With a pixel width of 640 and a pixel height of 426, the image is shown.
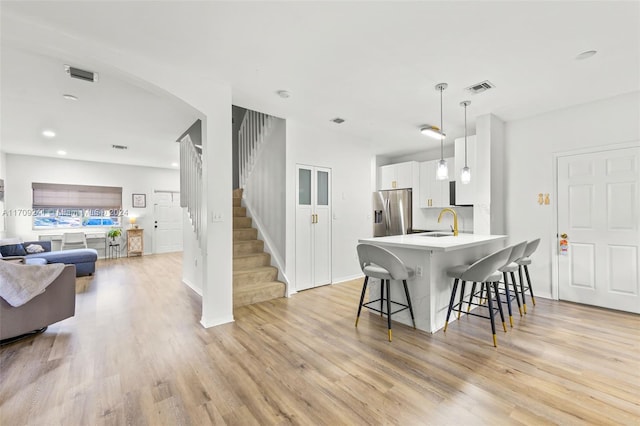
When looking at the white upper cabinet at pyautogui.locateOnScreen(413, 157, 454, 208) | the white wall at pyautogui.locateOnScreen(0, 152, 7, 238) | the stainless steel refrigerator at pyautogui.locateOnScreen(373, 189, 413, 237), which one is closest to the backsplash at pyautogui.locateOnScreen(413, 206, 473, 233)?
the stainless steel refrigerator at pyautogui.locateOnScreen(373, 189, 413, 237)

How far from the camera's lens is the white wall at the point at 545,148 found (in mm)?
3514

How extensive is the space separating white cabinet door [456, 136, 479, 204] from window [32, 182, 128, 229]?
868 cm

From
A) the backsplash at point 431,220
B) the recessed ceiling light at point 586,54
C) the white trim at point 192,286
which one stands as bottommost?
the white trim at point 192,286

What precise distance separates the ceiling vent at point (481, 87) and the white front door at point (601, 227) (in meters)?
1.70

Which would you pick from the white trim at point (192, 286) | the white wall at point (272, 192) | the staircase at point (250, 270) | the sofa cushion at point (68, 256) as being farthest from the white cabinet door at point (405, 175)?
the sofa cushion at point (68, 256)

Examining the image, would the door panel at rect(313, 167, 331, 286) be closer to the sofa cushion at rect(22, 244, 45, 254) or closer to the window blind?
the sofa cushion at rect(22, 244, 45, 254)

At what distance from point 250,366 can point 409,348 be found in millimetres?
1383

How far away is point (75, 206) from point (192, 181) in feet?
18.2

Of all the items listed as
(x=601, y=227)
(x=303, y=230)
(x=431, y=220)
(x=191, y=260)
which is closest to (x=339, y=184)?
→ (x=303, y=230)

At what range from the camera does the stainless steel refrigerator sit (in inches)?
239

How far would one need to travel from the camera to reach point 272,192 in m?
4.59

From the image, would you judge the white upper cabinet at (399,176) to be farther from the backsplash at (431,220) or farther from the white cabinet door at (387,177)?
the backsplash at (431,220)

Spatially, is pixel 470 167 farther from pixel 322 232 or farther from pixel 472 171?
pixel 322 232

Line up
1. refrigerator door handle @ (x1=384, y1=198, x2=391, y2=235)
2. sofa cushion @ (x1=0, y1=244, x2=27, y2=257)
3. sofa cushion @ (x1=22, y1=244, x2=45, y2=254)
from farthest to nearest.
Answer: refrigerator door handle @ (x1=384, y1=198, x2=391, y2=235)
sofa cushion @ (x1=22, y1=244, x2=45, y2=254)
sofa cushion @ (x1=0, y1=244, x2=27, y2=257)
